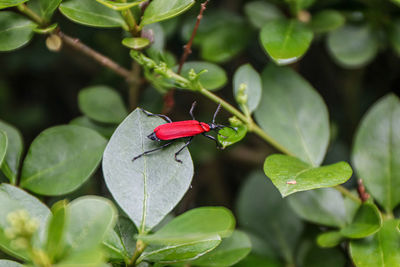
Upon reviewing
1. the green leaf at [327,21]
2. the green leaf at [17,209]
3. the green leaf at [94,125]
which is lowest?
the green leaf at [94,125]

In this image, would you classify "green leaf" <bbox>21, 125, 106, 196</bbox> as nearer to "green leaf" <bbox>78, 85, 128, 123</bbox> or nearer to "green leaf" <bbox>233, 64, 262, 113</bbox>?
"green leaf" <bbox>78, 85, 128, 123</bbox>

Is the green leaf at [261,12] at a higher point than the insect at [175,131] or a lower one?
higher

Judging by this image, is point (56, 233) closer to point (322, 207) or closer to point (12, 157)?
point (12, 157)

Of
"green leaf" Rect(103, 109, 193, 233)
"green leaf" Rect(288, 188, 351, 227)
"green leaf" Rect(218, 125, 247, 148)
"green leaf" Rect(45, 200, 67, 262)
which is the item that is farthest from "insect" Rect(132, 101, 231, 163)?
"green leaf" Rect(288, 188, 351, 227)

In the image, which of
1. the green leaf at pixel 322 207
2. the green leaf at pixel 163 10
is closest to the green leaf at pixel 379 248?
the green leaf at pixel 322 207

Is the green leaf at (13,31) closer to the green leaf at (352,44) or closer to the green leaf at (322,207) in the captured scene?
the green leaf at (322,207)

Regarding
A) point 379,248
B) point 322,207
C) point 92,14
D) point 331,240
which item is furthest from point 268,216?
point 92,14
